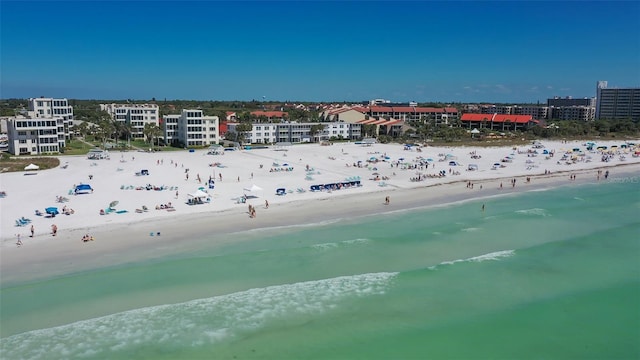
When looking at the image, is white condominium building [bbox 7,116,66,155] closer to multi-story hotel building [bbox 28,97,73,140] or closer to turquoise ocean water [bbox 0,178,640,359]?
multi-story hotel building [bbox 28,97,73,140]

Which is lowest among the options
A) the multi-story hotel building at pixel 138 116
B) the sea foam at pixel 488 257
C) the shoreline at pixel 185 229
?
the sea foam at pixel 488 257

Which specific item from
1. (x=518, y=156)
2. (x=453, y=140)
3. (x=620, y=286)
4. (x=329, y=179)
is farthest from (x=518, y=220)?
(x=453, y=140)

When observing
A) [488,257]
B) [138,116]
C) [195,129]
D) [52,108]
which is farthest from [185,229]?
[138,116]

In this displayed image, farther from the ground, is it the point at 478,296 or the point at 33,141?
the point at 33,141

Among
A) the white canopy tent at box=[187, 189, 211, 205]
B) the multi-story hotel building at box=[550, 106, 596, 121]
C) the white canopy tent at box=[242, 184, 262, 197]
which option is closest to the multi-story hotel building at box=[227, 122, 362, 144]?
the white canopy tent at box=[242, 184, 262, 197]

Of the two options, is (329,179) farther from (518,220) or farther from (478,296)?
(478,296)

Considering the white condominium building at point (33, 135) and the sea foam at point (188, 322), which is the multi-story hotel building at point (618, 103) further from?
the sea foam at point (188, 322)

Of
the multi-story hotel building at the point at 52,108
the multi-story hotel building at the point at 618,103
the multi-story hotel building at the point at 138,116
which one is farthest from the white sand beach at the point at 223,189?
the multi-story hotel building at the point at 618,103
